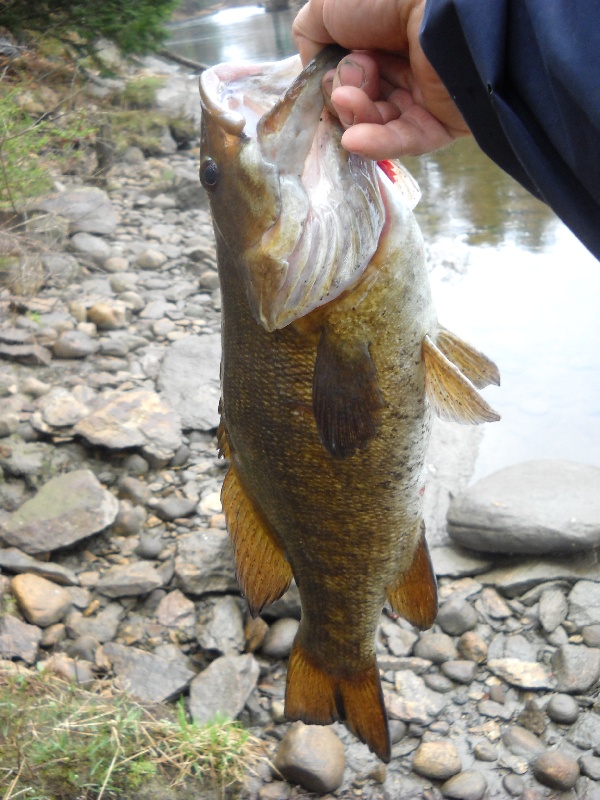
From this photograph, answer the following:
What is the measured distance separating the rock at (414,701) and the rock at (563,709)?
46 centimetres

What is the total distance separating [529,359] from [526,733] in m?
3.13

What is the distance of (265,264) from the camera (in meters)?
1.99

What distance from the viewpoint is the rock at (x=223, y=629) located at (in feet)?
12.7

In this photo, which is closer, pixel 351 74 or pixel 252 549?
pixel 351 74

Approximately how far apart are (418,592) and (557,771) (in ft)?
4.55

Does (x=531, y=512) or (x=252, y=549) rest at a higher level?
(x=252, y=549)

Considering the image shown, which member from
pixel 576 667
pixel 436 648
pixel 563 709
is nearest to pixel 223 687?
pixel 436 648

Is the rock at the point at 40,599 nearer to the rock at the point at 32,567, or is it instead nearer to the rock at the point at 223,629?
the rock at the point at 32,567

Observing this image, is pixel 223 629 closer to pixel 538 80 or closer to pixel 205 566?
pixel 205 566

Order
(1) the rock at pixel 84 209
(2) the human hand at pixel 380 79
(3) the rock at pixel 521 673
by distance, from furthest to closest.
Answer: (1) the rock at pixel 84 209 < (3) the rock at pixel 521 673 < (2) the human hand at pixel 380 79

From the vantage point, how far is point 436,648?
3.98 meters

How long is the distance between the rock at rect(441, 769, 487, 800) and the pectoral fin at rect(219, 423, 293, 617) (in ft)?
4.94

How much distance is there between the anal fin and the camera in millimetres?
2383

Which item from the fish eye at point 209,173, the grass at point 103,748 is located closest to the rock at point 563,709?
the grass at point 103,748
